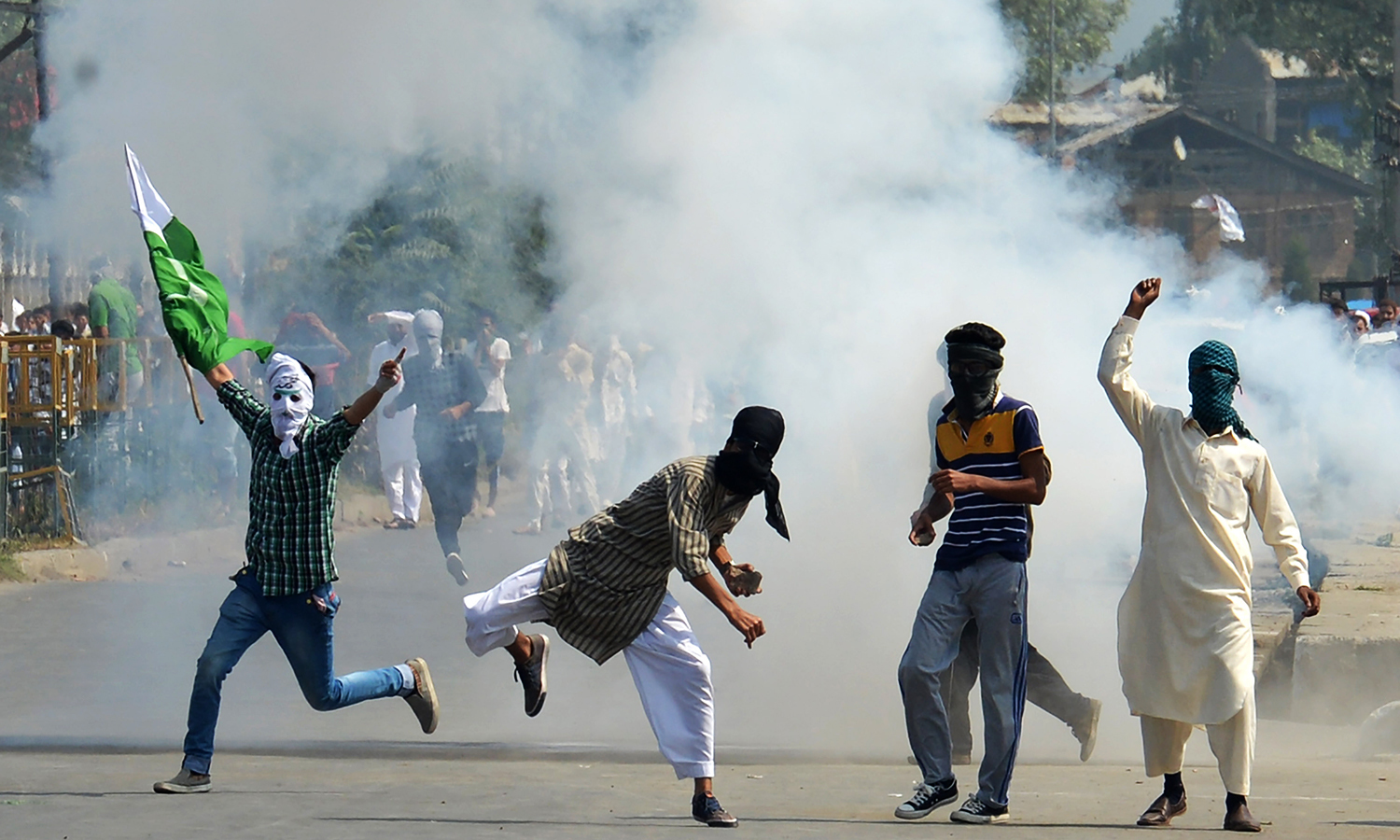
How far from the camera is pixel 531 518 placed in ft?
49.3

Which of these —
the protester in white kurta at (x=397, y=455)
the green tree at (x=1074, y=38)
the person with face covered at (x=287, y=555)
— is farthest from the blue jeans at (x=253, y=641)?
the green tree at (x=1074, y=38)

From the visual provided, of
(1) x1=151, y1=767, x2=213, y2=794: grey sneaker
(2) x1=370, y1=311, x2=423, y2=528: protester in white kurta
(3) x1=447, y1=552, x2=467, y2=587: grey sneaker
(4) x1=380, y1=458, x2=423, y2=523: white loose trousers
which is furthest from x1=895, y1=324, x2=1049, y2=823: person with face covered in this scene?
(4) x1=380, y1=458, x2=423, y2=523: white loose trousers

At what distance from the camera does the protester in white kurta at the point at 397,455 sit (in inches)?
528

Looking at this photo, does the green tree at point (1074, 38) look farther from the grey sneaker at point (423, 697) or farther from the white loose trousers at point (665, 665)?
the white loose trousers at point (665, 665)

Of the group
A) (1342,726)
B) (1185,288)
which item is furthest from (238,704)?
(1185,288)

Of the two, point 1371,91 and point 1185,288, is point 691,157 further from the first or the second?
point 1371,91

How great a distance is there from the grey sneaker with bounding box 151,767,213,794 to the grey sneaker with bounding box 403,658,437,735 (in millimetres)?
740

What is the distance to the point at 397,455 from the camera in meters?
14.4

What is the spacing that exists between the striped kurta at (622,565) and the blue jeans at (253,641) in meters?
0.77

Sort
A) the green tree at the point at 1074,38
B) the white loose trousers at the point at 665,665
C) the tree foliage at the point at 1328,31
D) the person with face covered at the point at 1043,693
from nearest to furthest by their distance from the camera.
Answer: the white loose trousers at the point at 665,665
the person with face covered at the point at 1043,693
the green tree at the point at 1074,38
the tree foliage at the point at 1328,31

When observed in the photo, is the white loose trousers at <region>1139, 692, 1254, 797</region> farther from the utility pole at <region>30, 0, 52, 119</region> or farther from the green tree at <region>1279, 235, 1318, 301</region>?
the green tree at <region>1279, 235, 1318, 301</region>

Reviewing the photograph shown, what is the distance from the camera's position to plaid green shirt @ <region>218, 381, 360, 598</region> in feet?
19.5

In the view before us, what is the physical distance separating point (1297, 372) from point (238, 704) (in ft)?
24.6

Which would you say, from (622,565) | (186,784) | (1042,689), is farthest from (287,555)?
(1042,689)
